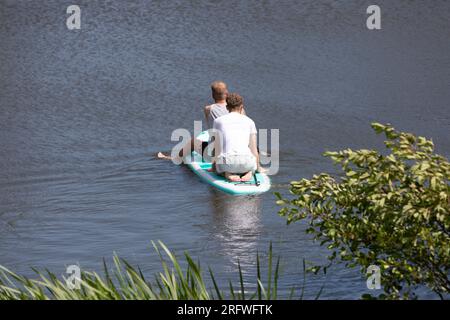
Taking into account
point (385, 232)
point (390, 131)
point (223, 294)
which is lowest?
point (223, 294)

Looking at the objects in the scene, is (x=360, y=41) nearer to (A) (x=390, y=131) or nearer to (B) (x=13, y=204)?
(B) (x=13, y=204)

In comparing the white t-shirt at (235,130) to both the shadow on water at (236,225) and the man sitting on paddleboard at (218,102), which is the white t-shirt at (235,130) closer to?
the shadow on water at (236,225)

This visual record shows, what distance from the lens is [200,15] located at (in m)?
25.3

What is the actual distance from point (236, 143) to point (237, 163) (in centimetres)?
38

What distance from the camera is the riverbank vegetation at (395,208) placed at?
7.18m

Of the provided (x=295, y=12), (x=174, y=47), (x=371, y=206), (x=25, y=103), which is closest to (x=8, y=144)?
(x=25, y=103)

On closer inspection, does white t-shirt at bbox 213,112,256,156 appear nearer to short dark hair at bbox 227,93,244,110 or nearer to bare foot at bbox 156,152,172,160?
short dark hair at bbox 227,93,244,110

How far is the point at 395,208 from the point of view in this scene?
7395mm

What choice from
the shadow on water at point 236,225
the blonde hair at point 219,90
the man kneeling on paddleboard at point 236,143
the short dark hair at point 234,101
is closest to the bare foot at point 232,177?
the man kneeling on paddleboard at point 236,143

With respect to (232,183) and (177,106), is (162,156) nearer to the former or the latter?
(232,183)

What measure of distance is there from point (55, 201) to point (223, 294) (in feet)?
14.6

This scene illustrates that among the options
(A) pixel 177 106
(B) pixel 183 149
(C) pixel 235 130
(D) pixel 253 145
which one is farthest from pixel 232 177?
(A) pixel 177 106

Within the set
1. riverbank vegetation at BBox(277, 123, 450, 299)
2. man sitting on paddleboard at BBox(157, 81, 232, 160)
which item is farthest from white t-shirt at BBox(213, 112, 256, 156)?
riverbank vegetation at BBox(277, 123, 450, 299)

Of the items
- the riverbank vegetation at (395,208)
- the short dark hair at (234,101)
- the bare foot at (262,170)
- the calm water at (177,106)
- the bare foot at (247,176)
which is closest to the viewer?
the riverbank vegetation at (395,208)
